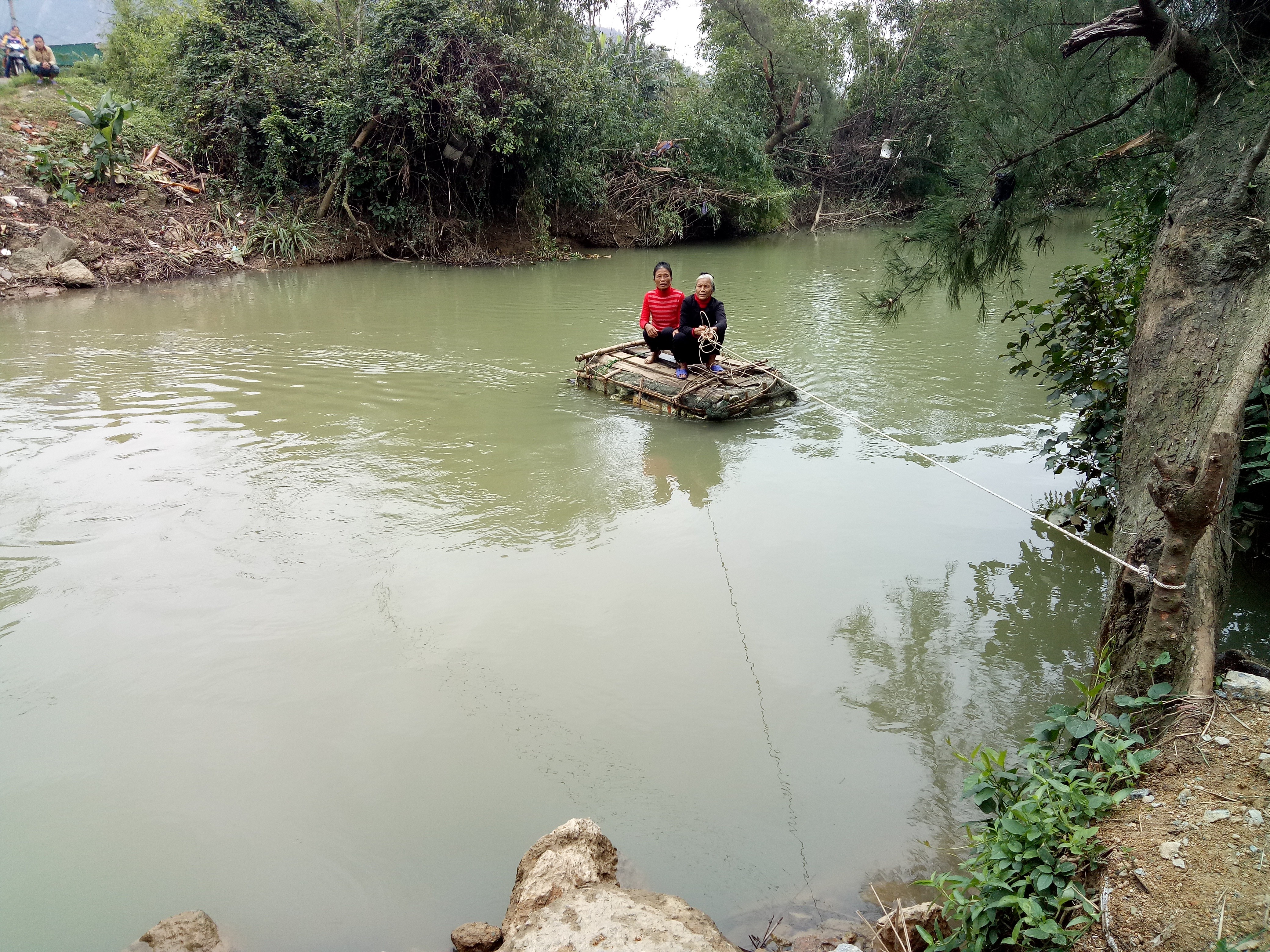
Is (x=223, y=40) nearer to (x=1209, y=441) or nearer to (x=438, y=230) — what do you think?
(x=438, y=230)

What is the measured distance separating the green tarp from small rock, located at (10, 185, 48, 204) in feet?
30.5

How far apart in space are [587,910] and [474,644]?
188 cm

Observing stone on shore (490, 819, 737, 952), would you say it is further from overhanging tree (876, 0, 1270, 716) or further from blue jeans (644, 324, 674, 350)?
blue jeans (644, 324, 674, 350)

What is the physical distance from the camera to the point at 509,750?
3.40 m

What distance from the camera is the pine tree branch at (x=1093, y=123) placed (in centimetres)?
368

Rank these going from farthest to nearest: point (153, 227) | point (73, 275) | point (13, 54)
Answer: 1. point (13, 54)
2. point (153, 227)
3. point (73, 275)

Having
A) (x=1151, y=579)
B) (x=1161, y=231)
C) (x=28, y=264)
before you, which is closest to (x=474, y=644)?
(x=1151, y=579)

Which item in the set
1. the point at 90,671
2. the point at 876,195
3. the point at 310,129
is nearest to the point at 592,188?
the point at 310,129

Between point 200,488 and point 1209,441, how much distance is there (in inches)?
224

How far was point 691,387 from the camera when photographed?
7137 millimetres

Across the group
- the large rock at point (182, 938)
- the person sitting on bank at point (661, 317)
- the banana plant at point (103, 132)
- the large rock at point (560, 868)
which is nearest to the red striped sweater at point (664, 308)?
the person sitting on bank at point (661, 317)

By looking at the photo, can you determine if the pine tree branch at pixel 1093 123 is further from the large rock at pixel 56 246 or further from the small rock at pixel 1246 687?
the large rock at pixel 56 246

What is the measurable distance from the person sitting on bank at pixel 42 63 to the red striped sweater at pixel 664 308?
14997 millimetres

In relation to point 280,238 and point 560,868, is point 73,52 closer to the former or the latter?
point 280,238
